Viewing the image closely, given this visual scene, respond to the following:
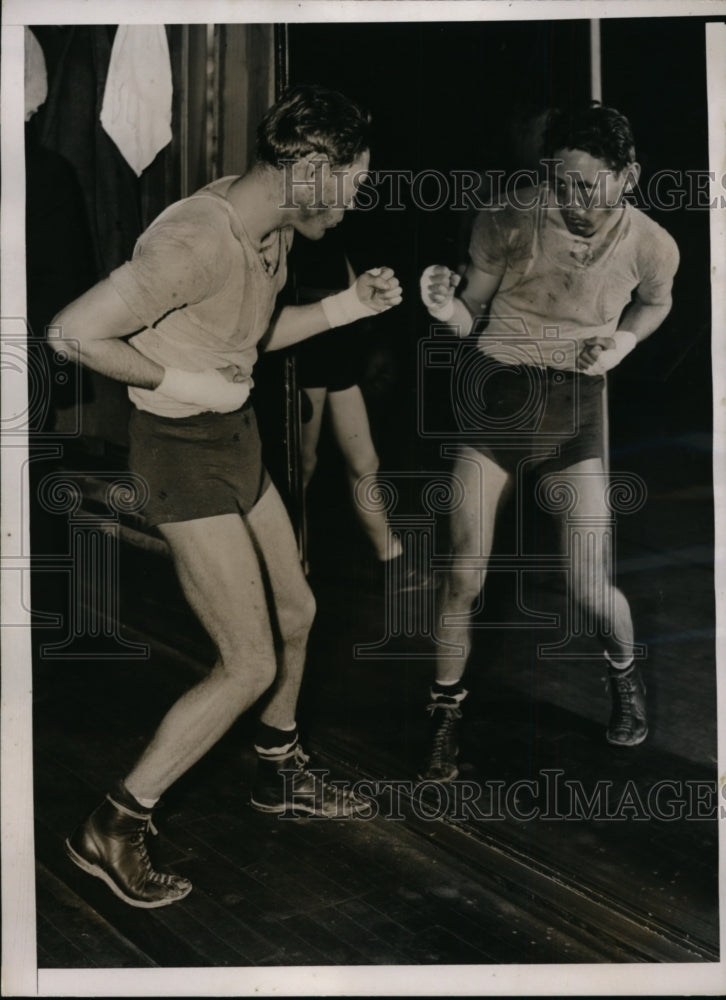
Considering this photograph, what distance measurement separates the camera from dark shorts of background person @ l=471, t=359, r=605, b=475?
4.13 meters

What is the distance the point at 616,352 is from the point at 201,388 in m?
1.25

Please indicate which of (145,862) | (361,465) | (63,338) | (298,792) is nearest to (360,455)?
(361,465)

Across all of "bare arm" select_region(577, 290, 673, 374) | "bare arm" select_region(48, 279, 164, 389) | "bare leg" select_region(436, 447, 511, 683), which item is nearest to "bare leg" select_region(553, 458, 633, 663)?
"bare leg" select_region(436, 447, 511, 683)

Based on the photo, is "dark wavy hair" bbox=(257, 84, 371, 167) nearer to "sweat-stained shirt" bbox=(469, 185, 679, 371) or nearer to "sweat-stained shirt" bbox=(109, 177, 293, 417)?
"sweat-stained shirt" bbox=(109, 177, 293, 417)

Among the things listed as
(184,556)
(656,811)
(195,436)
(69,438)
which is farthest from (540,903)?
(69,438)

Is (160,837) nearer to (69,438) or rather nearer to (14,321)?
(69,438)

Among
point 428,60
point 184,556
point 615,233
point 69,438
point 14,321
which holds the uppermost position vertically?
point 428,60

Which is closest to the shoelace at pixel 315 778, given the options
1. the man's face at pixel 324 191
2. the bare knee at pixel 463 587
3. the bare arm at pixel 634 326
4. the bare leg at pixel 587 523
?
the bare knee at pixel 463 587

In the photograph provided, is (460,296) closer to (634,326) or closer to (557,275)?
(557,275)

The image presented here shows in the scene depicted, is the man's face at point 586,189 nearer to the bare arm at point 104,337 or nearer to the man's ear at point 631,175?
the man's ear at point 631,175

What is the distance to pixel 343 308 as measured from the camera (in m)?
4.15

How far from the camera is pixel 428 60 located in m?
4.02

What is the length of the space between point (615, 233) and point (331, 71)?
966 millimetres

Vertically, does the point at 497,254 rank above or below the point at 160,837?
above
